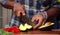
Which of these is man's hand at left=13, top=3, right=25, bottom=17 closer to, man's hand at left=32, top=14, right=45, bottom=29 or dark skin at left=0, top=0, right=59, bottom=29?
dark skin at left=0, top=0, right=59, bottom=29

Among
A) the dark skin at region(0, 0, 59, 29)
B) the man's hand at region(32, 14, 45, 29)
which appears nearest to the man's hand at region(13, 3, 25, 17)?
the dark skin at region(0, 0, 59, 29)

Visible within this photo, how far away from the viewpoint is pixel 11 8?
1438 mm

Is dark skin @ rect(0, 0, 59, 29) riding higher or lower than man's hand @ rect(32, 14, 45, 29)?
higher

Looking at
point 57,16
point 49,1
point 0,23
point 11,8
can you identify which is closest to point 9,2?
point 11,8

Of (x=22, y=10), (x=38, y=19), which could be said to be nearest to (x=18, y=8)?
(x=22, y=10)

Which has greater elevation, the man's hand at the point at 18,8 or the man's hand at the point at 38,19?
the man's hand at the point at 18,8

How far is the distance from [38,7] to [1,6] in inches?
14.4

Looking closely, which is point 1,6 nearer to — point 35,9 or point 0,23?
point 0,23

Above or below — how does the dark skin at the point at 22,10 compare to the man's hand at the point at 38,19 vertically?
above

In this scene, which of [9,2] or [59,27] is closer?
[9,2]

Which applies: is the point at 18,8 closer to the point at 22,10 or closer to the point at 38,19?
the point at 22,10

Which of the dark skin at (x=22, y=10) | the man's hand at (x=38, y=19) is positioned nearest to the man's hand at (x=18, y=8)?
the dark skin at (x=22, y=10)

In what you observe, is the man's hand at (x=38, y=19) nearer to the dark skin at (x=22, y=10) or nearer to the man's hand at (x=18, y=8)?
the dark skin at (x=22, y=10)

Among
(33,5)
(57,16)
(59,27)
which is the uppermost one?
(33,5)
